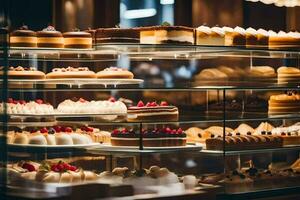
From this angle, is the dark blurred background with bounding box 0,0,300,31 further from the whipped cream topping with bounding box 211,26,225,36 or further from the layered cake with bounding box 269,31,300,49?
the whipped cream topping with bounding box 211,26,225,36

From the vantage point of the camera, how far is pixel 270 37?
26.1 feet

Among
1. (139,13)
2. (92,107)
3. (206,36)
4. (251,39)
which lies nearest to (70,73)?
(92,107)

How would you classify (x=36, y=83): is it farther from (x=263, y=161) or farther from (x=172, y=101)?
(x=263, y=161)

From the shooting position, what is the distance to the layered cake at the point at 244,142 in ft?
23.6

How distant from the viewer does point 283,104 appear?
8.12 metres

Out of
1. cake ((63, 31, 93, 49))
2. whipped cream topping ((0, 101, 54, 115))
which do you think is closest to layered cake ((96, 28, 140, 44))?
cake ((63, 31, 93, 49))

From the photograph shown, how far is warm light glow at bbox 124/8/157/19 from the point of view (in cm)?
831

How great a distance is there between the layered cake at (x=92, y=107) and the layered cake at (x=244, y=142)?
0.91 metres

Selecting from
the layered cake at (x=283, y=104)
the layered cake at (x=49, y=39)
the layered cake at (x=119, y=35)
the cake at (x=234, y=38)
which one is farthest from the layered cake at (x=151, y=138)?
the layered cake at (x=283, y=104)

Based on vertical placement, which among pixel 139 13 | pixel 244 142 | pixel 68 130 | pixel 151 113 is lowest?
pixel 244 142

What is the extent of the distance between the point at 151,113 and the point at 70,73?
2.80 feet

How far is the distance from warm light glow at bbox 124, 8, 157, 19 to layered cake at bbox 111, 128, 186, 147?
5.73ft

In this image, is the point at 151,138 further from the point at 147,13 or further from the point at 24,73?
the point at 147,13

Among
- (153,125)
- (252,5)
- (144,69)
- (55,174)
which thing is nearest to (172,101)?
(144,69)
